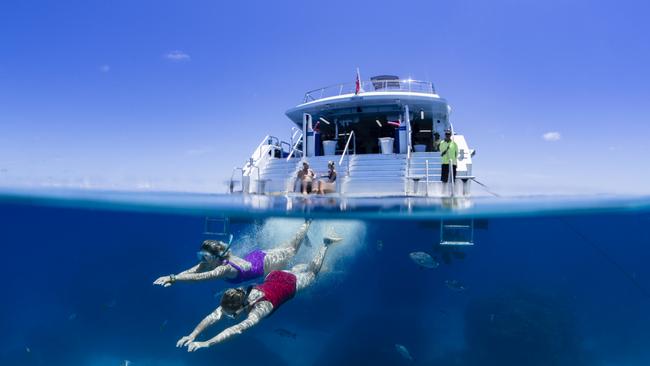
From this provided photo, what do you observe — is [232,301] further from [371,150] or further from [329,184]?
[371,150]

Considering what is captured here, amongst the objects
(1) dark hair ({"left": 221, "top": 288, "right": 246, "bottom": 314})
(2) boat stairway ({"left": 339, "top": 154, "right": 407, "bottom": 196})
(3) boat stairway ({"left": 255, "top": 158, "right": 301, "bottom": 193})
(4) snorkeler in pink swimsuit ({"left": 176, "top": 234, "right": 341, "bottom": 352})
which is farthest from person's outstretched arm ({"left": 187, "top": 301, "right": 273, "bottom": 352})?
(3) boat stairway ({"left": 255, "top": 158, "right": 301, "bottom": 193})

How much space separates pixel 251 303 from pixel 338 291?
15.1 m

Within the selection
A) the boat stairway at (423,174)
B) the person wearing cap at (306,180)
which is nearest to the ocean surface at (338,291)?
the person wearing cap at (306,180)

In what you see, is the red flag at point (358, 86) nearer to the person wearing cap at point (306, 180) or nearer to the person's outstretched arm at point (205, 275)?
the person wearing cap at point (306, 180)

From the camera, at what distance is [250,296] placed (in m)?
6.60

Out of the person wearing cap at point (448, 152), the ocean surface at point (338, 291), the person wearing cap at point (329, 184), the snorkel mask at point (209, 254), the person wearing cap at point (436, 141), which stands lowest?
the ocean surface at point (338, 291)

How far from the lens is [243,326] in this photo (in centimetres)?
570

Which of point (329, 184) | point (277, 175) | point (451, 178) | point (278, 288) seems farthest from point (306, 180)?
point (278, 288)

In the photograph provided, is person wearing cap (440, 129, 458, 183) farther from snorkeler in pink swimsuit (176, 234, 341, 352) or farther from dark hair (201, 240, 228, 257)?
dark hair (201, 240, 228, 257)

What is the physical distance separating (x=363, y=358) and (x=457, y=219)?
6.51 meters

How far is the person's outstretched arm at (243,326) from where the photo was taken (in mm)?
4984

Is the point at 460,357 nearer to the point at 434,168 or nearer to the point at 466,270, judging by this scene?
the point at 434,168

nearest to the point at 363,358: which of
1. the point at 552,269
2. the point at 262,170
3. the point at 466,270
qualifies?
the point at 262,170

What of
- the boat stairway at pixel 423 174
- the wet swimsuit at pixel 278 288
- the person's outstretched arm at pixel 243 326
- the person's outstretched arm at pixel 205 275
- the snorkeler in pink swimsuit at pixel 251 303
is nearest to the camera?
the person's outstretched arm at pixel 243 326
